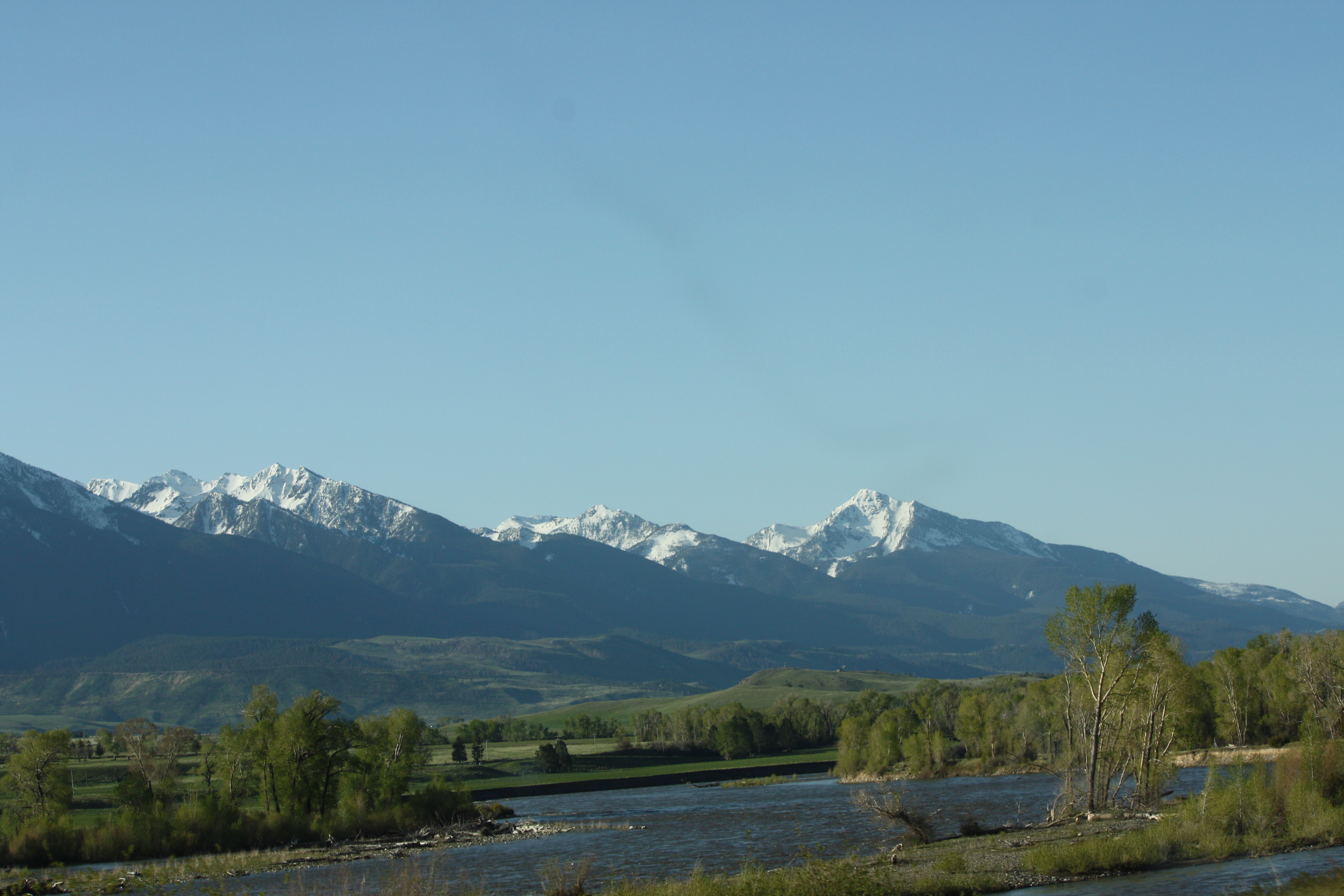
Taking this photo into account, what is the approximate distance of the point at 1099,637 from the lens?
72.6 metres

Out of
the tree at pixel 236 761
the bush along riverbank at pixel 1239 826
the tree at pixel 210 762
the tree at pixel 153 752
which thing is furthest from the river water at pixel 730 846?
the tree at pixel 210 762

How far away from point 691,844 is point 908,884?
32.4m

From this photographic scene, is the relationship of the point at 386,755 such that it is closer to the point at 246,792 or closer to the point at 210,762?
the point at 246,792

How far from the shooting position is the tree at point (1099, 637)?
72250 mm

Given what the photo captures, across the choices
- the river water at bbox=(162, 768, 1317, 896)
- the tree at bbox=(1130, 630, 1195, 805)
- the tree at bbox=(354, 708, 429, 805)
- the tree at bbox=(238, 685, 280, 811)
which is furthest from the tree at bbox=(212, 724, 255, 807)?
the tree at bbox=(1130, 630, 1195, 805)

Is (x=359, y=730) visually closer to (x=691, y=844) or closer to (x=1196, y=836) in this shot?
(x=691, y=844)

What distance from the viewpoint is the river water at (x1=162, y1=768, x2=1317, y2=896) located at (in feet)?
181

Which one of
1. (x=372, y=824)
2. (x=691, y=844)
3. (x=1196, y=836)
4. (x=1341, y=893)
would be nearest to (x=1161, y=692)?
(x=1196, y=836)

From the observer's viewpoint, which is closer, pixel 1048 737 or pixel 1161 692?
pixel 1161 692

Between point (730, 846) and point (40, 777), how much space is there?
61237 mm

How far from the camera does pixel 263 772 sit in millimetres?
108188

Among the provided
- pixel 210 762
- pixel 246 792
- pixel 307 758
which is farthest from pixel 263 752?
pixel 210 762

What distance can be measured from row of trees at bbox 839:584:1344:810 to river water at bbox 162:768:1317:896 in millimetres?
8327

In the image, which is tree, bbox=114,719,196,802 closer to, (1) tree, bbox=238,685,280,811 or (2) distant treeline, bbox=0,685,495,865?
(2) distant treeline, bbox=0,685,495,865
